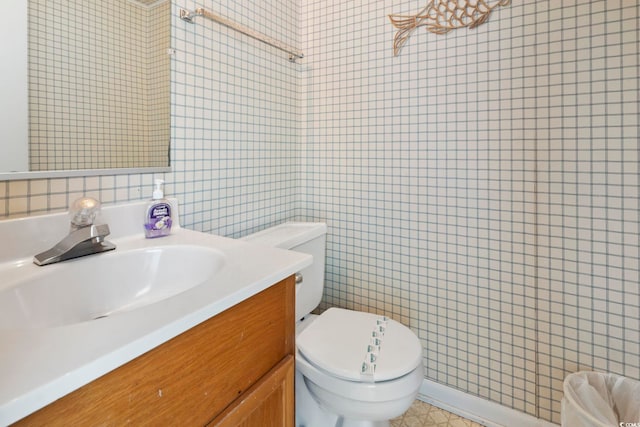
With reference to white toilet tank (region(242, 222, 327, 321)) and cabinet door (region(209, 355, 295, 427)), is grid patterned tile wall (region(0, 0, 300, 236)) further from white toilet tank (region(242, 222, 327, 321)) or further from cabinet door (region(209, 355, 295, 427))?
cabinet door (region(209, 355, 295, 427))

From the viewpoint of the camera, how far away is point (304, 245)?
1387 millimetres

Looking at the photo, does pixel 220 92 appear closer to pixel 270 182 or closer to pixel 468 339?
pixel 270 182

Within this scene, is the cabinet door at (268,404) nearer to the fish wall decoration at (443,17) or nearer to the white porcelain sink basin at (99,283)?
the white porcelain sink basin at (99,283)

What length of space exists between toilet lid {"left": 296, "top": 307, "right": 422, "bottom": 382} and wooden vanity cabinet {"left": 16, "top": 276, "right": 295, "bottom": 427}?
27 centimetres

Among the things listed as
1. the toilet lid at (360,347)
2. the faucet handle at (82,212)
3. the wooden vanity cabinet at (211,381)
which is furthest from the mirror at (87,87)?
the toilet lid at (360,347)

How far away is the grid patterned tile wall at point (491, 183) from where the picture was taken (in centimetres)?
109

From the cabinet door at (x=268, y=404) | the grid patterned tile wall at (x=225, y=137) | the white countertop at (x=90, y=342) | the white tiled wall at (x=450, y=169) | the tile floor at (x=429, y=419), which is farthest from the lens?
the tile floor at (x=429, y=419)

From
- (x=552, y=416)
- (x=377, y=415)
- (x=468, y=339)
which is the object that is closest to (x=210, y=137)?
(x=377, y=415)

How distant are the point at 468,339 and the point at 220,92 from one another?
138 cm

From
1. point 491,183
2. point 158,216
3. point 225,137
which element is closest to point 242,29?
point 225,137

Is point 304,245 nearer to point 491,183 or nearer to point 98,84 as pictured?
point 491,183

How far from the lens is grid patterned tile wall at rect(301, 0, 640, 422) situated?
109 centimetres

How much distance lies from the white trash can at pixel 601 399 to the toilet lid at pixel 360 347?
0.47m

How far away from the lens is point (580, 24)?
110 centimetres
